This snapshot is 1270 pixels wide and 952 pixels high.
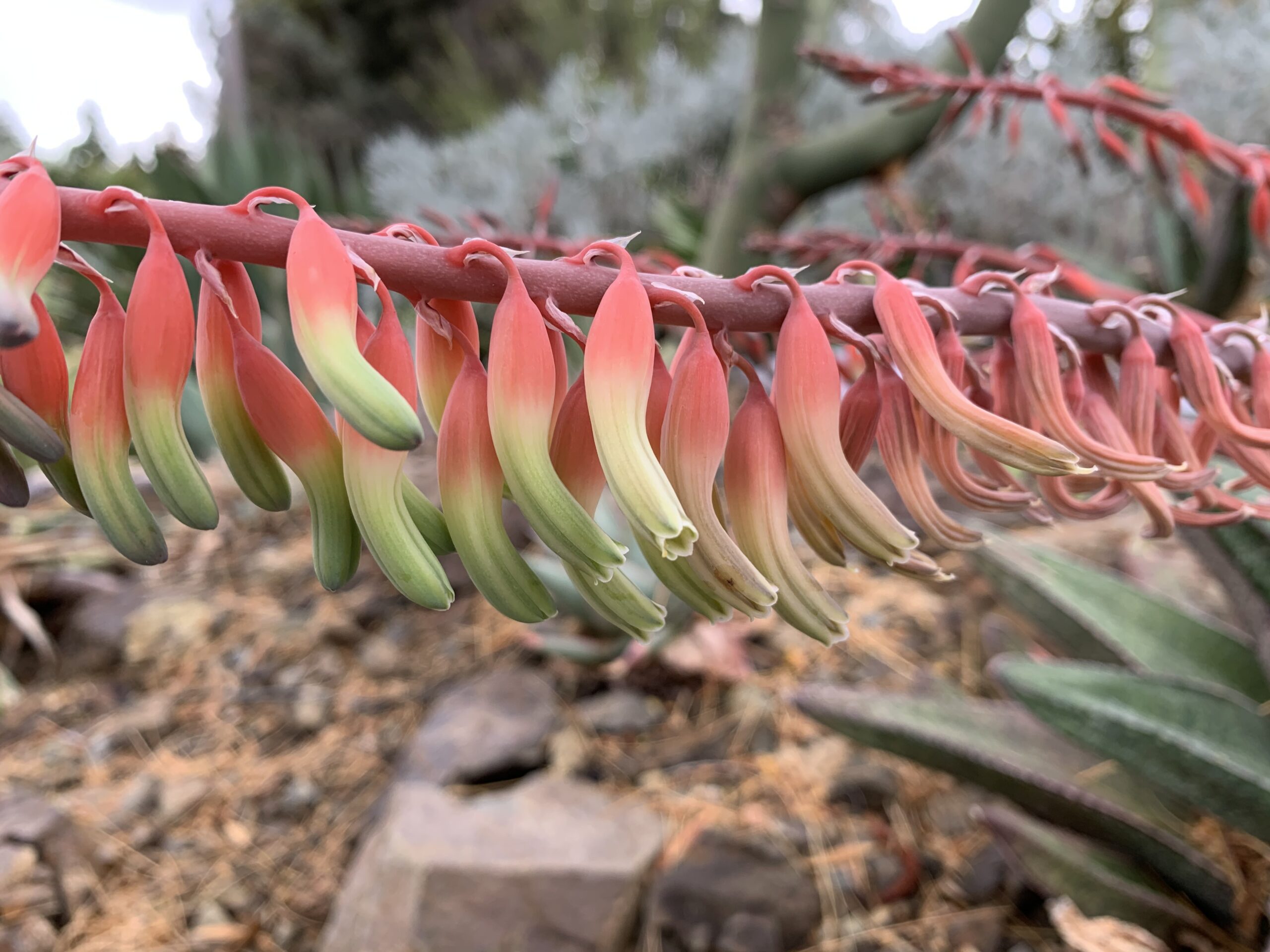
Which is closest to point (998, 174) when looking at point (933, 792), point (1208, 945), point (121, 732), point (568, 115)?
point (568, 115)

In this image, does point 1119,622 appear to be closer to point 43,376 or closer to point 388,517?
point 388,517

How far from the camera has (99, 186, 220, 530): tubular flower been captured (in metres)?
0.28

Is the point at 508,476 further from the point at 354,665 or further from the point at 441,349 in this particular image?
the point at 354,665

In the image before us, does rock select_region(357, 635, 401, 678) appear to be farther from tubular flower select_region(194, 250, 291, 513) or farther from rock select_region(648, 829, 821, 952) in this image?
tubular flower select_region(194, 250, 291, 513)

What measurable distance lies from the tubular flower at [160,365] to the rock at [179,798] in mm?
1148

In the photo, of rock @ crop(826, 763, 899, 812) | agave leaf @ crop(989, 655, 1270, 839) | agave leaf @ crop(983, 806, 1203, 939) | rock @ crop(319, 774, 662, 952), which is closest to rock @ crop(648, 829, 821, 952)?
Answer: rock @ crop(319, 774, 662, 952)

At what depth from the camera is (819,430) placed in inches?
13.1

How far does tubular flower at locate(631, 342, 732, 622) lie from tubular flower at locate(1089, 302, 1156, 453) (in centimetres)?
22

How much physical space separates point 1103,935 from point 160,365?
79 cm

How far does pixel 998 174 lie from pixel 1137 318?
2.02 m

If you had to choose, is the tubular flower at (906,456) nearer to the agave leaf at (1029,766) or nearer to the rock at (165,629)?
the agave leaf at (1029,766)

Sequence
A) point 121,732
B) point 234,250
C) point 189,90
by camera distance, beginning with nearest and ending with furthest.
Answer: point 234,250 < point 121,732 < point 189,90

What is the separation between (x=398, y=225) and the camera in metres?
0.34

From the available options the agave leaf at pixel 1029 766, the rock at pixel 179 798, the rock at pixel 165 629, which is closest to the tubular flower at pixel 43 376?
the agave leaf at pixel 1029 766
